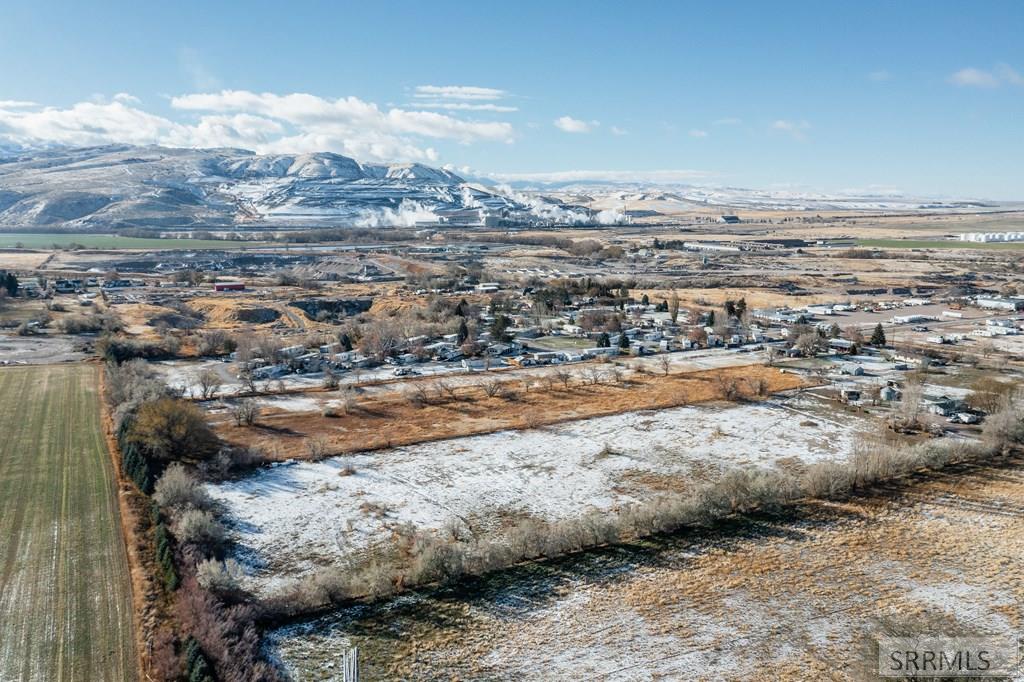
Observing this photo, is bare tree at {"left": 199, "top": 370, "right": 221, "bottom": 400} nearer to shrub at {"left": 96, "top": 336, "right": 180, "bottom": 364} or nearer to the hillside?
shrub at {"left": 96, "top": 336, "right": 180, "bottom": 364}

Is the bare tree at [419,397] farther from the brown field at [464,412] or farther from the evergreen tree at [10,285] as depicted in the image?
the evergreen tree at [10,285]

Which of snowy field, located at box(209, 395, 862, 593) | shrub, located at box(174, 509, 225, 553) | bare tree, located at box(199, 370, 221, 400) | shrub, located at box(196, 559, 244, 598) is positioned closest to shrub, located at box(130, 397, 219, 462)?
snowy field, located at box(209, 395, 862, 593)

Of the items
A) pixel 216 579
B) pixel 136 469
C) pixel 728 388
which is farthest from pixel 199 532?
pixel 728 388

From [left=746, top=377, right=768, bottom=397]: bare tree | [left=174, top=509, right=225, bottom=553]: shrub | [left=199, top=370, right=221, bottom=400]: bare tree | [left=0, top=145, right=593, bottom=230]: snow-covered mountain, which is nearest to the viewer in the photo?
[left=174, top=509, right=225, bottom=553]: shrub

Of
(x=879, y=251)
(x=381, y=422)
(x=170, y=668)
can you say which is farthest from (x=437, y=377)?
(x=879, y=251)

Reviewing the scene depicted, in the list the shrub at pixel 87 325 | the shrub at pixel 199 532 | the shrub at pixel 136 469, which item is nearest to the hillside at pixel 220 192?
the shrub at pixel 87 325

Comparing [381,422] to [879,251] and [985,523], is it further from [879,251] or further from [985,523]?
[879,251]

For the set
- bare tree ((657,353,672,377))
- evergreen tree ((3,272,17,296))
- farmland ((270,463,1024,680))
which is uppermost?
evergreen tree ((3,272,17,296))
